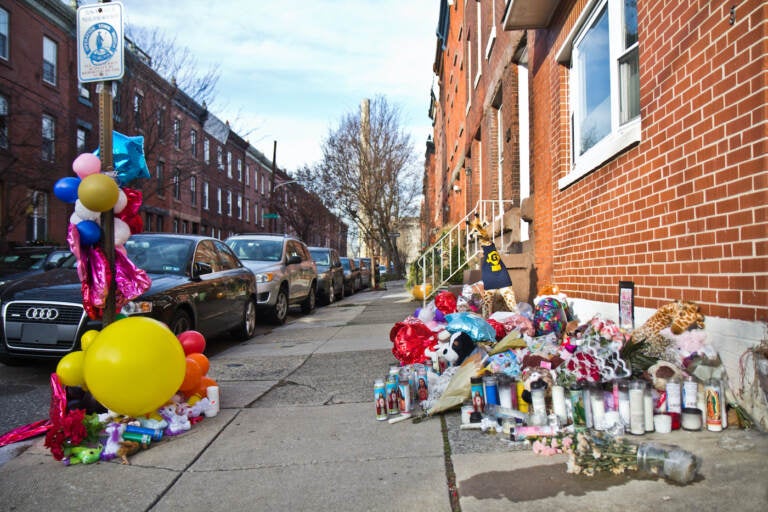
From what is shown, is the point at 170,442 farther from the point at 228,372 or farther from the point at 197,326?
the point at 197,326

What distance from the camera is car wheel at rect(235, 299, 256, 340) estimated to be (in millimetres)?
8597

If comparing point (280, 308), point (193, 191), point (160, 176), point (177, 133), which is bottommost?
point (280, 308)

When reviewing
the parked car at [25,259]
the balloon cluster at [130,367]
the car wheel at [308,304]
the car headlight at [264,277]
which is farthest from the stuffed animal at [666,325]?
the parked car at [25,259]

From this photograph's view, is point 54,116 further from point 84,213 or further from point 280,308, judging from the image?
point 84,213

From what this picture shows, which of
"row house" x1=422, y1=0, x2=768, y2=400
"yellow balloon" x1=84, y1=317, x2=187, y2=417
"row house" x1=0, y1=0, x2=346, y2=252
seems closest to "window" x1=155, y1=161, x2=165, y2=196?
"row house" x1=0, y1=0, x2=346, y2=252

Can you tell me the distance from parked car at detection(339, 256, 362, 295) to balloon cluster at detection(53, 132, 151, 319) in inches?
647

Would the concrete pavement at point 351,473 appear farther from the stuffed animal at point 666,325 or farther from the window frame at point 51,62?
the window frame at point 51,62

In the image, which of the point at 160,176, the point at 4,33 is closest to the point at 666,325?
the point at 4,33

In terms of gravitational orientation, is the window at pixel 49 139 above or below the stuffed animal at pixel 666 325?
above

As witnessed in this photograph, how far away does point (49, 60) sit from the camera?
21281 mm

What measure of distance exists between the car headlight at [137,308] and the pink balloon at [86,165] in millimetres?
2012

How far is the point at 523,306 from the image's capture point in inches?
256

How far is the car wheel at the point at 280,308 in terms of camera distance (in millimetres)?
10688

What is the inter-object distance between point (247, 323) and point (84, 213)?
16.6ft
